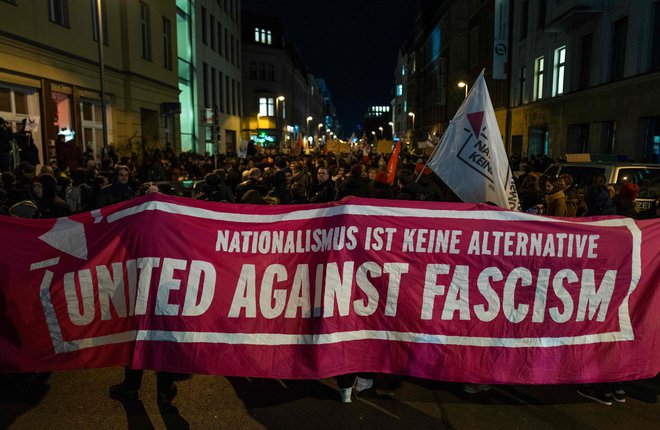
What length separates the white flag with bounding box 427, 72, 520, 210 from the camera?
577 cm

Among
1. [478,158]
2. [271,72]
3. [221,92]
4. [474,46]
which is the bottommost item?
[478,158]

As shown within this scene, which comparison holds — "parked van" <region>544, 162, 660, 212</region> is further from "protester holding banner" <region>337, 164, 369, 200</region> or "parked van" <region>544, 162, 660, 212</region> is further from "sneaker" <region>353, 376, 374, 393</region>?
"sneaker" <region>353, 376, 374, 393</region>

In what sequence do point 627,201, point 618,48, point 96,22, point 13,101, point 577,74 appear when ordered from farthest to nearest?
point 577,74
point 618,48
point 96,22
point 13,101
point 627,201

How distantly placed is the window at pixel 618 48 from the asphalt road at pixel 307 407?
58.0ft

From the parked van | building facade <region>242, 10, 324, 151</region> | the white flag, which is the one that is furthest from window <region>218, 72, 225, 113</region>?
the white flag

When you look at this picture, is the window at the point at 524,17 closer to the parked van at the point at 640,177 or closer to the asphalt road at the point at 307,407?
the parked van at the point at 640,177

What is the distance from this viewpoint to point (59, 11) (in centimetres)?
1638

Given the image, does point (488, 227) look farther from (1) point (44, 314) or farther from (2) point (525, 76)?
(2) point (525, 76)

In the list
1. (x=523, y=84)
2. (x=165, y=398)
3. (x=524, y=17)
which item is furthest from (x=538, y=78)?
(x=165, y=398)

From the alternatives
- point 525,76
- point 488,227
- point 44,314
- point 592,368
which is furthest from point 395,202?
point 525,76

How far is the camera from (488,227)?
4.38 metres

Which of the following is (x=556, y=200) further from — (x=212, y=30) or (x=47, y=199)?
(x=212, y=30)

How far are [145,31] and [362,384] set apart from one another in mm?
22905

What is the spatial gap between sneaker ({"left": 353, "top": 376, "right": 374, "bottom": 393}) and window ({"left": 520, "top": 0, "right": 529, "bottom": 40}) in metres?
29.2
